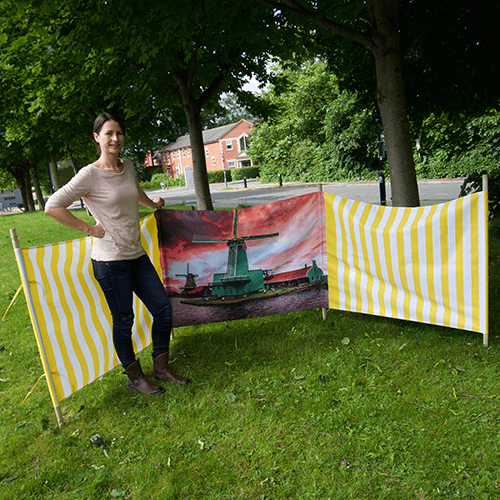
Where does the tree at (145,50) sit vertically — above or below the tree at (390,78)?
above

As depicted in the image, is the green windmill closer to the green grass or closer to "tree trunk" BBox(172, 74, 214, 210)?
the green grass

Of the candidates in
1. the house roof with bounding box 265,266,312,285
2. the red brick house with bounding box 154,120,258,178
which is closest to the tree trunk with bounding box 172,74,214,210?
the house roof with bounding box 265,266,312,285

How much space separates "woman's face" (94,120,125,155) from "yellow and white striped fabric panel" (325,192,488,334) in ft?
7.36

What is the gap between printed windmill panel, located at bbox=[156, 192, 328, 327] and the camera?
455 centimetres

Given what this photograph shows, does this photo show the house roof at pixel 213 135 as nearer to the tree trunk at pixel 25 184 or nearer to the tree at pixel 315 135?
the tree at pixel 315 135

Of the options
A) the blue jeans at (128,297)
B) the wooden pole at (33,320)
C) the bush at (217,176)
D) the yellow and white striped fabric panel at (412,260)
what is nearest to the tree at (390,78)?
the yellow and white striped fabric panel at (412,260)

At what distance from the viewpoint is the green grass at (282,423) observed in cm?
256

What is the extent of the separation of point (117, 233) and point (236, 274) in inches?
63.5

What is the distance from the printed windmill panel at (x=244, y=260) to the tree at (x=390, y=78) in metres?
1.09

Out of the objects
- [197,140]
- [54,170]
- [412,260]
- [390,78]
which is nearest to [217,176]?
[54,170]

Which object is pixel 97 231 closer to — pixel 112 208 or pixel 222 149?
pixel 112 208

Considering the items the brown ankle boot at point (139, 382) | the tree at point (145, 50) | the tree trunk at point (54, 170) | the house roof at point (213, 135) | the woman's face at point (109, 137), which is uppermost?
the house roof at point (213, 135)

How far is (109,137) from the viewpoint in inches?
130

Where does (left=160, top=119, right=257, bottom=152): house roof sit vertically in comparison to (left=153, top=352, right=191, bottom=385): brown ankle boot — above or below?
above
